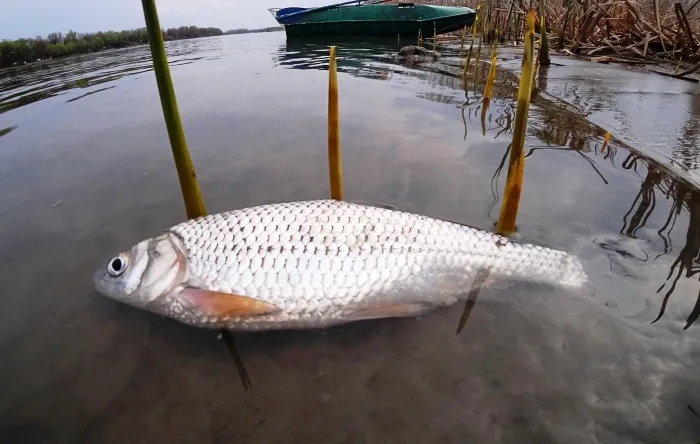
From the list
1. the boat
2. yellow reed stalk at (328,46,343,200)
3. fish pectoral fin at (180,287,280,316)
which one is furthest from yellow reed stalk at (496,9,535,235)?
the boat

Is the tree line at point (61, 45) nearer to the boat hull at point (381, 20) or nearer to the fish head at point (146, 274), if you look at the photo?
the boat hull at point (381, 20)

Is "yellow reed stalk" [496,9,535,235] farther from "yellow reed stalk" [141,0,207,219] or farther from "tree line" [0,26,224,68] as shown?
"tree line" [0,26,224,68]

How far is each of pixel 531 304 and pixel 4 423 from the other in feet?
9.00

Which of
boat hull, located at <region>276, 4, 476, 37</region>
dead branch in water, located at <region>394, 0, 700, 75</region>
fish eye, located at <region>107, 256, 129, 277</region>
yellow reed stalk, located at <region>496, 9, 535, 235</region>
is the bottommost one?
fish eye, located at <region>107, 256, 129, 277</region>

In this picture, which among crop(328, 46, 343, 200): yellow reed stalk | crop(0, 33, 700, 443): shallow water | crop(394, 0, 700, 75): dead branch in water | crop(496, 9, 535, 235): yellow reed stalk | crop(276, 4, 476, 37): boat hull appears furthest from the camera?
crop(276, 4, 476, 37): boat hull

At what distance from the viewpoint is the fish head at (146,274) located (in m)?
2.41

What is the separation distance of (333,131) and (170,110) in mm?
1073

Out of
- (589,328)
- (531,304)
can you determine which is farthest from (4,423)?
(589,328)

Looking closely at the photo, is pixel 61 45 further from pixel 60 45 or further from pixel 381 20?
pixel 381 20

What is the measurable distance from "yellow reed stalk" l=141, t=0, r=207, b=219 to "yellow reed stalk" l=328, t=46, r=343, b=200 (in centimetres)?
95

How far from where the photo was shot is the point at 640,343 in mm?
2062

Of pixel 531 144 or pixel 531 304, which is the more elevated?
pixel 531 144

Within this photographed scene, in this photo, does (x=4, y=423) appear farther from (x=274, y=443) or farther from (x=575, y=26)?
(x=575, y=26)

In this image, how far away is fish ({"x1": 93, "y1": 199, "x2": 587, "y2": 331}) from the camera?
2.30 metres
